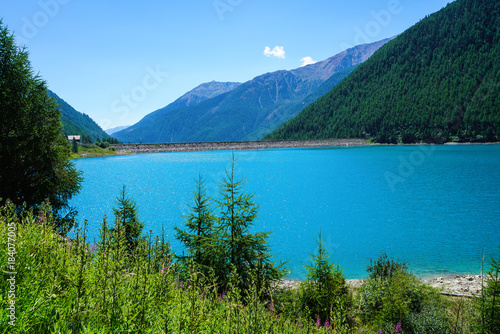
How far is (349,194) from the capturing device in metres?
43.7

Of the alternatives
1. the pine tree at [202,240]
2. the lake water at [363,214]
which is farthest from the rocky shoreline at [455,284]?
the pine tree at [202,240]

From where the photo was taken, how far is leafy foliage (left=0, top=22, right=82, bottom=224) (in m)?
16.9

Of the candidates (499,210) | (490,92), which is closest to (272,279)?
(499,210)

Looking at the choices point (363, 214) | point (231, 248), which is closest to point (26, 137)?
point (231, 248)

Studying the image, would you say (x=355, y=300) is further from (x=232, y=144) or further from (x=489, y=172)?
(x=232, y=144)

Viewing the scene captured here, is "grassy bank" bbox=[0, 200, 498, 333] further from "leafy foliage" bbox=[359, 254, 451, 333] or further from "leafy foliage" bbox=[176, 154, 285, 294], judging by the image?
"leafy foliage" bbox=[359, 254, 451, 333]

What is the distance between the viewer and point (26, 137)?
1745cm

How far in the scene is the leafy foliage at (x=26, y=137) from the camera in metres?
16.9

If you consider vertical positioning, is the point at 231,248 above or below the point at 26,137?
below

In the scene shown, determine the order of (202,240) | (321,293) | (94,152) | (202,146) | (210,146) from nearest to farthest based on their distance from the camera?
(321,293), (202,240), (94,152), (202,146), (210,146)

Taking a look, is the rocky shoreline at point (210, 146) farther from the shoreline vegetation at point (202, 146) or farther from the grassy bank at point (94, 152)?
the grassy bank at point (94, 152)

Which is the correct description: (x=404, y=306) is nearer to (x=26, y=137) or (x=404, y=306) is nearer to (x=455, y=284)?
(x=455, y=284)

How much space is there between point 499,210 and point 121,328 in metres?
42.6

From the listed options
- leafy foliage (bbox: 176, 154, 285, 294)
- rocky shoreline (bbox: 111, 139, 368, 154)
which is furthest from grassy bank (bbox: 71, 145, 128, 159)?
leafy foliage (bbox: 176, 154, 285, 294)
